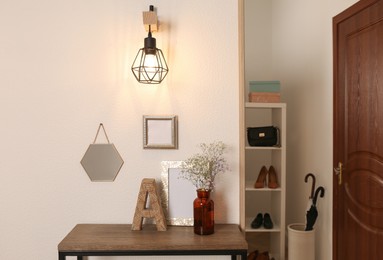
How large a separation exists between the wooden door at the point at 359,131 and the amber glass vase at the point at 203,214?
114cm

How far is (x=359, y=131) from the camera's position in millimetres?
2127

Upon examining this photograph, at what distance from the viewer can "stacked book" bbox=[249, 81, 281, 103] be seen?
9.52 ft

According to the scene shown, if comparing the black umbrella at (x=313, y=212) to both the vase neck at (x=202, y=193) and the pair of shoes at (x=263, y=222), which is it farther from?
the vase neck at (x=202, y=193)

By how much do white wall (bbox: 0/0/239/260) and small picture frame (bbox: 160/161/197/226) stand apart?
89 millimetres

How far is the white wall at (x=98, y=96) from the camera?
1598 mm

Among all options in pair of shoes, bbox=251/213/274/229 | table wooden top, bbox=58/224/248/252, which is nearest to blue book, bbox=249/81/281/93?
pair of shoes, bbox=251/213/274/229

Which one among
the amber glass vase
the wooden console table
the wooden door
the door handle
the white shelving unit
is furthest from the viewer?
the white shelving unit

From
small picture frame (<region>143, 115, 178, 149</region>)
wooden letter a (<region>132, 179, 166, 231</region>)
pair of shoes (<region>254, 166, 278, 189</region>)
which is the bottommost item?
pair of shoes (<region>254, 166, 278, 189</region>)

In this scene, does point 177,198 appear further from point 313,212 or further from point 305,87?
point 305,87

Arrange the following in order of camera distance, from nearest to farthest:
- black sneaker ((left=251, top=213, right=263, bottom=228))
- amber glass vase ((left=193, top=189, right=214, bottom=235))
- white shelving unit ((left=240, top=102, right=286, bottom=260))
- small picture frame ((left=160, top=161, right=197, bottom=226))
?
amber glass vase ((left=193, top=189, right=214, bottom=235)) → small picture frame ((left=160, top=161, right=197, bottom=226)) → white shelving unit ((left=240, top=102, right=286, bottom=260)) → black sneaker ((left=251, top=213, right=263, bottom=228))

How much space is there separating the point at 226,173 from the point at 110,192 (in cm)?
60

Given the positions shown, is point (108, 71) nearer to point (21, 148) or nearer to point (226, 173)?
point (21, 148)

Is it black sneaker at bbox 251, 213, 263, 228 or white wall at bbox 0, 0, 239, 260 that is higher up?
white wall at bbox 0, 0, 239, 260

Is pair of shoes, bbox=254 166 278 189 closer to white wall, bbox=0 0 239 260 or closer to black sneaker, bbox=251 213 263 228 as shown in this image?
black sneaker, bbox=251 213 263 228
